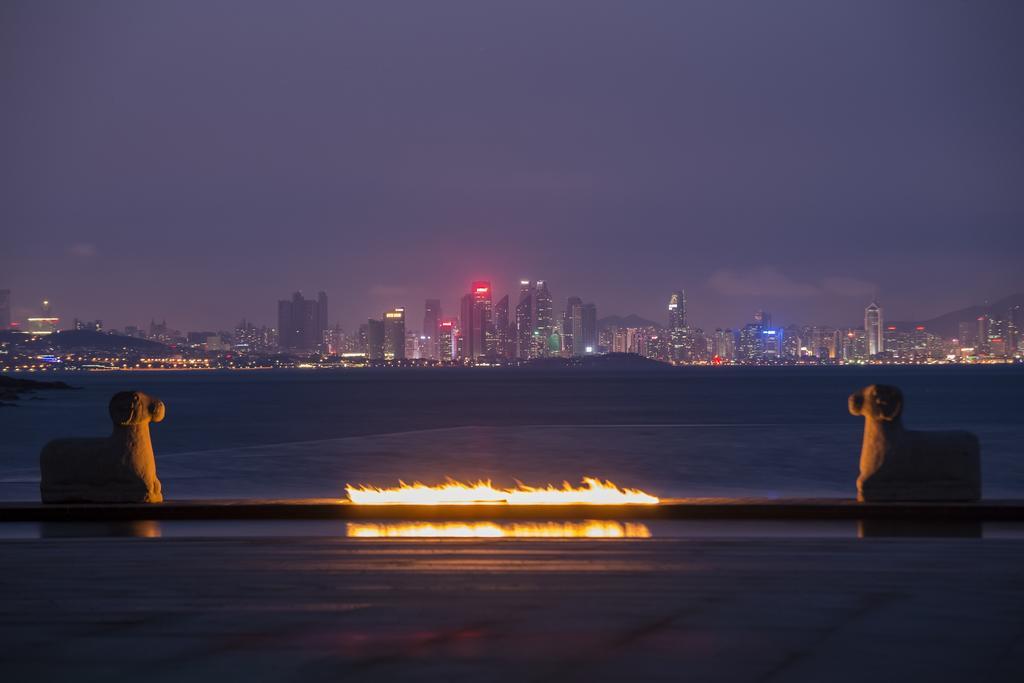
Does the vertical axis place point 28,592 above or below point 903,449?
below

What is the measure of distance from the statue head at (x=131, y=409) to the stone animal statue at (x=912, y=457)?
8905mm

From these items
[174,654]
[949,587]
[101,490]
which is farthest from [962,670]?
[101,490]

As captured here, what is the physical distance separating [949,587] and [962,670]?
2.65 metres

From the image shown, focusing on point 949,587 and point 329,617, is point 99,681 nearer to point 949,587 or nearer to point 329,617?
point 329,617

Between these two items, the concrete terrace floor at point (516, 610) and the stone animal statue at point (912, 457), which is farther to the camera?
the stone animal statue at point (912, 457)

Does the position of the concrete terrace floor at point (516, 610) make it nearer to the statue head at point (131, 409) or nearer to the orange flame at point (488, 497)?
the orange flame at point (488, 497)

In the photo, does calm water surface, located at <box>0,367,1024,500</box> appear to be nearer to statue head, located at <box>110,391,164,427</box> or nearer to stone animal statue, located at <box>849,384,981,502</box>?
statue head, located at <box>110,391,164,427</box>

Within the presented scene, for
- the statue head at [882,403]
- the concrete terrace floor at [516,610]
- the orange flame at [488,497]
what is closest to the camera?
the concrete terrace floor at [516,610]

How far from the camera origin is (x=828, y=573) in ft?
32.1

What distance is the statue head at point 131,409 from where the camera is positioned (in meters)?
14.2

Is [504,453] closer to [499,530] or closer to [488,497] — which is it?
[488,497]

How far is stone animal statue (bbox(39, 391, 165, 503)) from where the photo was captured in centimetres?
1441

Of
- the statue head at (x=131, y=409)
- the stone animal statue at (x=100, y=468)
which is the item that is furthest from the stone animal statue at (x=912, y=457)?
the stone animal statue at (x=100, y=468)

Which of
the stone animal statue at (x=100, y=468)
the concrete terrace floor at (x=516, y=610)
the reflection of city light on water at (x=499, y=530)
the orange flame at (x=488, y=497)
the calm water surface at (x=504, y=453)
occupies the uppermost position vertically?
the stone animal statue at (x=100, y=468)
